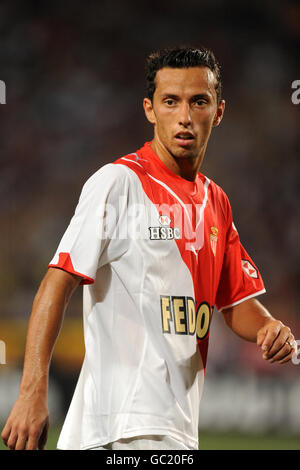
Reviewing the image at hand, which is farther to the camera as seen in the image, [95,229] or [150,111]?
[150,111]

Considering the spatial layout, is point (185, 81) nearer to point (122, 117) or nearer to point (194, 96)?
point (194, 96)

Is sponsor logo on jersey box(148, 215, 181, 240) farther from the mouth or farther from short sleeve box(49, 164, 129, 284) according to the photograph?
the mouth

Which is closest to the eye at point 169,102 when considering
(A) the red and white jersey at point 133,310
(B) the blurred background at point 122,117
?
(A) the red and white jersey at point 133,310

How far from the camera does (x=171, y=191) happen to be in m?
1.93

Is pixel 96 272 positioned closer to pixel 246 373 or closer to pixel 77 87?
pixel 246 373

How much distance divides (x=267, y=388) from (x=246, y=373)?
278 millimetres

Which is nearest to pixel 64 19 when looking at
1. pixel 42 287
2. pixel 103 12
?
pixel 103 12

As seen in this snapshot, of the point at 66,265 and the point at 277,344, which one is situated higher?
the point at 66,265

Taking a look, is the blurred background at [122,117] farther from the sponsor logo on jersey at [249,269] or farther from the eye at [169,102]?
the eye at [169,102]

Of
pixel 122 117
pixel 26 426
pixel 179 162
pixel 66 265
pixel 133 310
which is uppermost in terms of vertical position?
pixel 122 117

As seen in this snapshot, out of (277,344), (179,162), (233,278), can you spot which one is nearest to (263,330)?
(277,344)

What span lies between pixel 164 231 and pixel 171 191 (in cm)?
17

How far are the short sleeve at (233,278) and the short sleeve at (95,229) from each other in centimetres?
59

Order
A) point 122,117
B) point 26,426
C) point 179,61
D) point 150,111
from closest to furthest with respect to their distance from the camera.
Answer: point 26,426 < point 179,61 < point 150,111 < point 122,117
